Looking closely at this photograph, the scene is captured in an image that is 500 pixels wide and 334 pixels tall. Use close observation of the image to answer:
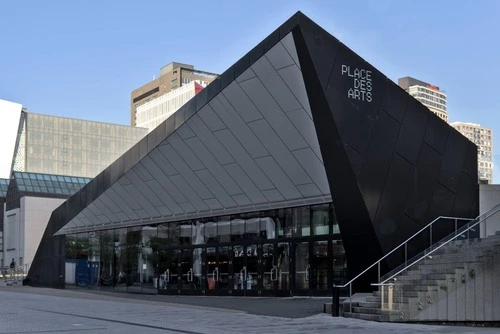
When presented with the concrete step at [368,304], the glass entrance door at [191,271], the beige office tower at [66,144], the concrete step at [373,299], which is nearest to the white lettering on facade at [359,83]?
the concrete step at [373,299]

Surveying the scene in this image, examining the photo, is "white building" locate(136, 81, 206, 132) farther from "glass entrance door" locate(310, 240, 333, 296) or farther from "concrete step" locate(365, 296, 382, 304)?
"concrete step" locate(365, 296, 382, 304)

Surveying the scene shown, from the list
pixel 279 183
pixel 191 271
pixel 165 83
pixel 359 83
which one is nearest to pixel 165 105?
pixel 165 83

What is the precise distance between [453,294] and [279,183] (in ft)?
33.8

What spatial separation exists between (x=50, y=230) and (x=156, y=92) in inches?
5438

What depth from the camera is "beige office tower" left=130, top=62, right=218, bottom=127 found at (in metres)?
167

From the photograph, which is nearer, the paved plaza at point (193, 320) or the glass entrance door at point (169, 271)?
the paved plaza at point (193, 320)

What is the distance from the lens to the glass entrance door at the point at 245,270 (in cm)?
3070

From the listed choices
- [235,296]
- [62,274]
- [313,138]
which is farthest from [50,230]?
[313,138]

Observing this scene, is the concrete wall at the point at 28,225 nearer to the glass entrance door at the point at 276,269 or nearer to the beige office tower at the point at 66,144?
the glass entrance door at the point at 276,269

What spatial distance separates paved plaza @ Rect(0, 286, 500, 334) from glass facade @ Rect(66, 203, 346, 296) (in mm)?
3058

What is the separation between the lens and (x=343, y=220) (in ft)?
69.9

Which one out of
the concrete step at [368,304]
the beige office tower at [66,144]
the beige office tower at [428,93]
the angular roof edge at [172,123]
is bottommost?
the concrete step at [368,304]

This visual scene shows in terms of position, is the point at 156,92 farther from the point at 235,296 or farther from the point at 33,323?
the point at 33,323

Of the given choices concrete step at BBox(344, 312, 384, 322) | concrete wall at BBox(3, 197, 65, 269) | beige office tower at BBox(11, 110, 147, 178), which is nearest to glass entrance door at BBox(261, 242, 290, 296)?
concrete step at BBox(344, 312, 384, 322)
